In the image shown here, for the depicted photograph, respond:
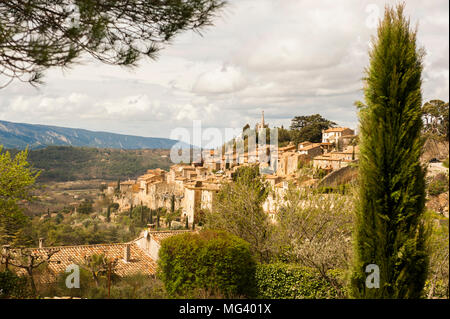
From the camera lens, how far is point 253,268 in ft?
26.5

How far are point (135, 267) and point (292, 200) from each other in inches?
309

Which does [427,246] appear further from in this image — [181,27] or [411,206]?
[181,27]

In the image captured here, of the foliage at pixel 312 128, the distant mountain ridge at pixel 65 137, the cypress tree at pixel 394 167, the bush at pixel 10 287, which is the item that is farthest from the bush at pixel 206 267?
the foliage at pixel 312 128

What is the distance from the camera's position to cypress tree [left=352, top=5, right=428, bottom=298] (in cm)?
459

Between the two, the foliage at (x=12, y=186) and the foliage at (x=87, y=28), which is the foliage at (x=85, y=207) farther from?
the foliage at (x=87, y=28)

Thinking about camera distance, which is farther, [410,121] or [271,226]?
[271,226]

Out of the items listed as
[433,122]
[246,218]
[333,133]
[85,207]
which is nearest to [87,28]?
[246,218]

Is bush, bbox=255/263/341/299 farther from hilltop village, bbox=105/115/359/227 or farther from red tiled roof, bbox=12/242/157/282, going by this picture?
hilltop village, bbox=105/115/359/227

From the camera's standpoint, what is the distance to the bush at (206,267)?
24.9ft

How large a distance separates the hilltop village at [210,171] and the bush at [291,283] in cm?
2508

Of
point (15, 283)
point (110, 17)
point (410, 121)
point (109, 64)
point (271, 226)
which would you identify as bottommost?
point (15, 283)

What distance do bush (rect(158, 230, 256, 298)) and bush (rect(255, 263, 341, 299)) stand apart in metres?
0.27

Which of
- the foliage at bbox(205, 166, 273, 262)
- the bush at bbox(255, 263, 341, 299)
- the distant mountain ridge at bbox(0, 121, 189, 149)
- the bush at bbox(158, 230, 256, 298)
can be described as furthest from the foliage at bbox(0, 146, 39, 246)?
the distant mountain ridge at bbox(0, 121, 189, 149)

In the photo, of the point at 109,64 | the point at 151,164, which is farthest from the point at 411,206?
the point at 151,164
